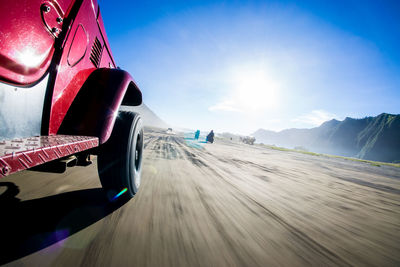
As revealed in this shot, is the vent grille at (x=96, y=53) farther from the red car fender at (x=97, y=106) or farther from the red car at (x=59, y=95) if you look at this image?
the red car fender at (x=97, y=106)

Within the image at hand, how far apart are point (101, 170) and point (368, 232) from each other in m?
3.14

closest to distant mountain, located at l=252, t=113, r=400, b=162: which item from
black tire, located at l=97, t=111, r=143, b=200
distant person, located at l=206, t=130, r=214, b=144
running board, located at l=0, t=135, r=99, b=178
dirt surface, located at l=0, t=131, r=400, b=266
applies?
distant person, located at l=206, t=130, r=214, b=144

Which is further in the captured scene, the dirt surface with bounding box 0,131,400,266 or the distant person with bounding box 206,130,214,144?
the distant person with bounding box 206,130,214,144

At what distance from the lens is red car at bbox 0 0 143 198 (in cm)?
76

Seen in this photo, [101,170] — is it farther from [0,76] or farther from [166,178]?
[166,178]

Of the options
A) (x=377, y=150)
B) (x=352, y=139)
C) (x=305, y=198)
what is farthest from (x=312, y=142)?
(x=305, y=198)

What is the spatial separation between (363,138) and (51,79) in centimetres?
17133

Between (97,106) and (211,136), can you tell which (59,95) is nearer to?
(97,106)

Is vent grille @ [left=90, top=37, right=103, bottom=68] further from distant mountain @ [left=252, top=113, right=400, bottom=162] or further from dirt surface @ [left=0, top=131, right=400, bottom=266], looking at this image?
distant mountain @ [left=252, top=113, right=400, bottom=162]

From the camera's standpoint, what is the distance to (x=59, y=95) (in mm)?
1203

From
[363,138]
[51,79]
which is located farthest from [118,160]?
[363,138]

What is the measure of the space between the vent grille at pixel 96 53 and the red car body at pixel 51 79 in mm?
12

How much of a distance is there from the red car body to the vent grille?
0.01 m

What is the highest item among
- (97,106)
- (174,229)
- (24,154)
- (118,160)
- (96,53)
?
(96,53)
